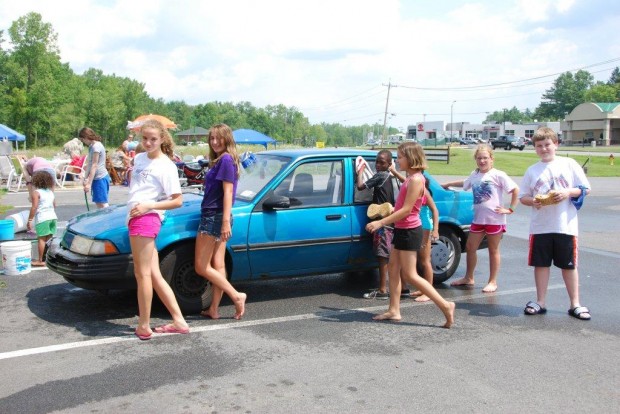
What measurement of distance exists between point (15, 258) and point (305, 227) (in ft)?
11.8

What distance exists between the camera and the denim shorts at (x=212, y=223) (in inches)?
201

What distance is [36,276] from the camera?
7.04 metres

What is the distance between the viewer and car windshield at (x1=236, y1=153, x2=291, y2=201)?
5949 millimetres

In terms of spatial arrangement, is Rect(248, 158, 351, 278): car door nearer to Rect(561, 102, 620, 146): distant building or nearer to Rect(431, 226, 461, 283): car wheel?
Rect(431, 226, 461, 283): car wheel

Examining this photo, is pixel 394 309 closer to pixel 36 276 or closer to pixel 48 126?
pixel 36 276

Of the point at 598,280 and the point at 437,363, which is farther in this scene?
the point at 598,280

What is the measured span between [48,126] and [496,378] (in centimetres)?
7360

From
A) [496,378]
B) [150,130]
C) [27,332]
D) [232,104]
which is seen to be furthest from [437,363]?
[232,104]

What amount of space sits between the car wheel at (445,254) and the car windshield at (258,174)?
2.09 metres

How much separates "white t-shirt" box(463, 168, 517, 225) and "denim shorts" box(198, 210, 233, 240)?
3045 millimetres

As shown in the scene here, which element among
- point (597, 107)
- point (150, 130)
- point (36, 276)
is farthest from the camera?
point (597, 107)

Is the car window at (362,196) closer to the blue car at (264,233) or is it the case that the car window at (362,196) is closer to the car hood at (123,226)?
the blue car at (264,233)

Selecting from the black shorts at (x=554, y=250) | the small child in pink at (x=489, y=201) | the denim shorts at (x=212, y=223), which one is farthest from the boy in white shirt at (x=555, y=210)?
the denim shorts at (x=212, y=223)

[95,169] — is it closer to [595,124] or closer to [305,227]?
[305,227]
